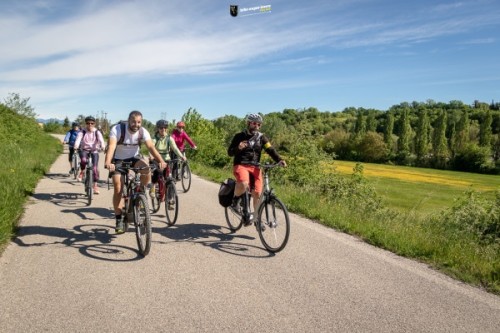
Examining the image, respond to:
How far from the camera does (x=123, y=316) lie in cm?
366

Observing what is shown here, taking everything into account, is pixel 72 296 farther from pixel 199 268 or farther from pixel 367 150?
pixel 367 150

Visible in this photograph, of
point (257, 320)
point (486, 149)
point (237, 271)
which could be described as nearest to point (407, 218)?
point (237, 271)

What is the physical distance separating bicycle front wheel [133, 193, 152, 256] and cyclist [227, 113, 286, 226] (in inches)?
66.7

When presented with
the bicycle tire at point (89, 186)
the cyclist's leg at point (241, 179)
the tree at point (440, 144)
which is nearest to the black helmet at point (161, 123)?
the bicycle tire at point (89, 186)

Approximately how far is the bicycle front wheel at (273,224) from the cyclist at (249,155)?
389 mm

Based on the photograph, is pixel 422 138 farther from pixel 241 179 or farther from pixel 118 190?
pixel 118 190

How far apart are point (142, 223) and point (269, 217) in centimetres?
199

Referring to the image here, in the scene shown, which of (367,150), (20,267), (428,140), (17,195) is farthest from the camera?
(428,140)

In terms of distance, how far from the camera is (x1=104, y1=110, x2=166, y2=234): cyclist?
6047 millimetres

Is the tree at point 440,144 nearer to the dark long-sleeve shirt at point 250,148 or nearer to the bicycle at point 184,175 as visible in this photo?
the bicycle at point 184,175

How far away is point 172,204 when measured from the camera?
7.52 m

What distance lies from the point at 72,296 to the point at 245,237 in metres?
3.14

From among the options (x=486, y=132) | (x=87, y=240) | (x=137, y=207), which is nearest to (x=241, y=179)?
(x=137, y=207)

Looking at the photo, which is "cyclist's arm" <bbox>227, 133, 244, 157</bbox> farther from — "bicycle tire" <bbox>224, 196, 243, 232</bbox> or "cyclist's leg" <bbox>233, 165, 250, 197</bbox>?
"bicycle tire" <bbox>224, 196, 243, 232</bbox>
